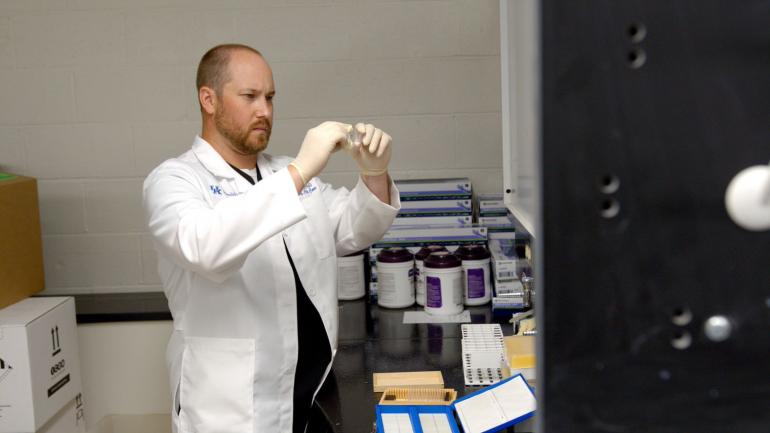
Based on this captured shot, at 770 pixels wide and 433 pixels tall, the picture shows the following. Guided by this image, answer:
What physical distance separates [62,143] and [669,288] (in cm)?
271

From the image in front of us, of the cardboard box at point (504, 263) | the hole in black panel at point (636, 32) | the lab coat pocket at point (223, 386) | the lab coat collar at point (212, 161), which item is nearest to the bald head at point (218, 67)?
the lab coat collar at point (212, 161)

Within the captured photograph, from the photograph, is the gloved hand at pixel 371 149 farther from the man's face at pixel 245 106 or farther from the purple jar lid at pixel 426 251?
the purple jar lid at pixel 426 251

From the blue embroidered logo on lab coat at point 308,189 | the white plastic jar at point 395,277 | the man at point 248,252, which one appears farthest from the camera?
the white plastic jar at point 395,277

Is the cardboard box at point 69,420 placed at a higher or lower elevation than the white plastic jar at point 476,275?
lower

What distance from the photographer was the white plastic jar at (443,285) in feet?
7.66

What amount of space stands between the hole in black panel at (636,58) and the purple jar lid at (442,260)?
6.53 ft

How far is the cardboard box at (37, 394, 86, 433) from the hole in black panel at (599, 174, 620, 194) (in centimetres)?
228

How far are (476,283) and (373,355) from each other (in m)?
0.52

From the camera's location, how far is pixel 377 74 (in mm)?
2713

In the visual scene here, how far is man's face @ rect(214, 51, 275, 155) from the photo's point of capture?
187 cm

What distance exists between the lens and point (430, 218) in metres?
2.56

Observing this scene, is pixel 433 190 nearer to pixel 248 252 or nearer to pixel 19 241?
pixel 248 252

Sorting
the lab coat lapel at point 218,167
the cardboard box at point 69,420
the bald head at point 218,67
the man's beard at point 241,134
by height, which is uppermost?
the bald head at point 218,67

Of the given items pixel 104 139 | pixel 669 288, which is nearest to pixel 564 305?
pixel 669 288
